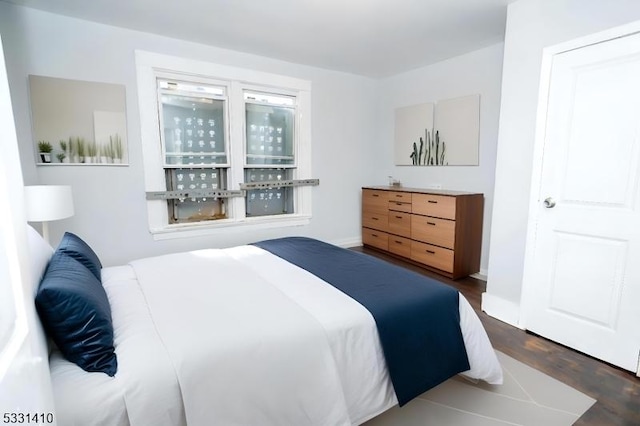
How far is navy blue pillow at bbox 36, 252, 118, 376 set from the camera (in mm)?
1069

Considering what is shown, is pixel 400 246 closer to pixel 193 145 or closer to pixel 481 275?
pixel 481 275

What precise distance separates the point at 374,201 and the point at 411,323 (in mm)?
3079

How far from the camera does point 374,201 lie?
14.7ft

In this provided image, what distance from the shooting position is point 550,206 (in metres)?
2.27

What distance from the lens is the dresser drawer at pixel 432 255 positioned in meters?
3.44

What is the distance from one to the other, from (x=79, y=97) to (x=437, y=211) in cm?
371

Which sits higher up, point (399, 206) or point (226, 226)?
point (399, 206)

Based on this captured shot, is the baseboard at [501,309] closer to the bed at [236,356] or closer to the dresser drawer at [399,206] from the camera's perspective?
the bed at [236,356]

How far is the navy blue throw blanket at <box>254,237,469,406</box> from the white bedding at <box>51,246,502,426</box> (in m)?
0.06

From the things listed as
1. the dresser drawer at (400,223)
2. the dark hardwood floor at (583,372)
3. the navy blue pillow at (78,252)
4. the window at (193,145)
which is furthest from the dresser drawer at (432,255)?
the navy blue pillow at (78,252)

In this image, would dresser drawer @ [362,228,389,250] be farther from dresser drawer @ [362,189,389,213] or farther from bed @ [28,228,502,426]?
bed @ [28,228,502,426]

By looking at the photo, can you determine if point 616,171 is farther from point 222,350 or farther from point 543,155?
point 222,350

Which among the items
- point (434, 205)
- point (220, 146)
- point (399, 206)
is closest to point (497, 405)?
point (434, 205)

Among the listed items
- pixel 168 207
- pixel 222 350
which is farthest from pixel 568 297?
pixel 168 207
